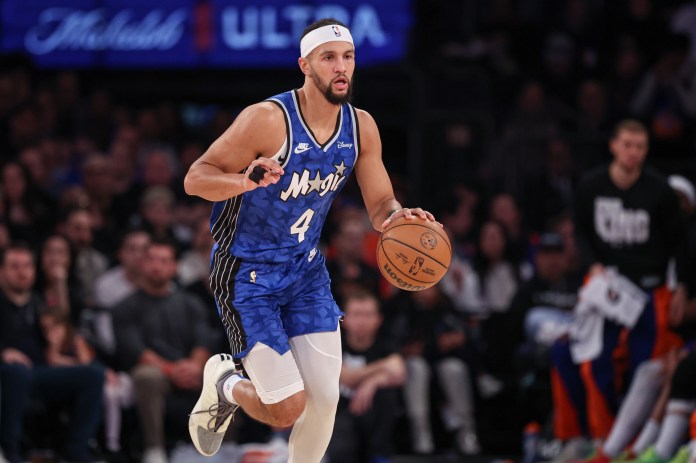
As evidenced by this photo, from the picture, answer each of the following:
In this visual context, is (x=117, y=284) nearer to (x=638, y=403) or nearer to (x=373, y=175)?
(x=638, y=403)

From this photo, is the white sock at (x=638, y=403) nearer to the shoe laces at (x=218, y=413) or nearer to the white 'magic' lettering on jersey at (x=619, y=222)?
the white 'magic' lettering on jersey at (x=619, y=222)

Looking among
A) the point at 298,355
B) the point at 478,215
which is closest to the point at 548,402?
the point at 478,215

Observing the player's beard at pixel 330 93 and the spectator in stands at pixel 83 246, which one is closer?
the player's beard at pixel 330 93

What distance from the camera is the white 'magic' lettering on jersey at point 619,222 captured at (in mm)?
9094

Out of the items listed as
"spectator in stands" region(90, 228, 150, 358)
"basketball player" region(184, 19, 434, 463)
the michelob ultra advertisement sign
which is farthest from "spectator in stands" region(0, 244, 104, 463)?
the michelob ultra advertisement sign

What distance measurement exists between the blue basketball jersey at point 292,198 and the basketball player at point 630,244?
336 centimetres

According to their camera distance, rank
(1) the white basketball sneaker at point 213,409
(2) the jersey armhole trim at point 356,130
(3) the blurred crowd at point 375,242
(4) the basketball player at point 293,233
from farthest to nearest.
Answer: (3) the blurred crowd at point 375,242, (1) the white basketball sneaker at point 213,409, (2) the jersey armhole trim at point 356,130, (4) the basketball player at point 293,233

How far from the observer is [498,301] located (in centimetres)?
1147

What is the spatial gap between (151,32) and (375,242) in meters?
3.56

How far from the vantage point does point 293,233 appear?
20.5 ft

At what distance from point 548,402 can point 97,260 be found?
3.88m

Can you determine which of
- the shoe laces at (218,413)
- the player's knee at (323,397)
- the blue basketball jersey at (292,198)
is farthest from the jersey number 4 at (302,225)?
the shoe laces at (218,413)

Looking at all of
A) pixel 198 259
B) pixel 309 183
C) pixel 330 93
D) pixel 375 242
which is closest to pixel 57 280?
pixel 198 259

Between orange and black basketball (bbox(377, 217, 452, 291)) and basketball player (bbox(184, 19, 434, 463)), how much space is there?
0.06m
